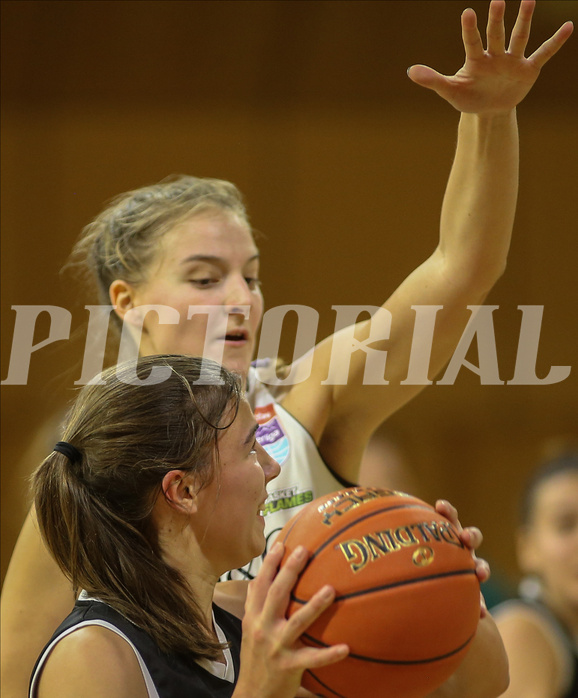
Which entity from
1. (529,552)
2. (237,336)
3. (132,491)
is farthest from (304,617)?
(529,552)

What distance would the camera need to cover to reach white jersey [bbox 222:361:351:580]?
81.1 inches

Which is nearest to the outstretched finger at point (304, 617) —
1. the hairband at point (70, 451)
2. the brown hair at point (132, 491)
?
the brown hair at point (132, 491)

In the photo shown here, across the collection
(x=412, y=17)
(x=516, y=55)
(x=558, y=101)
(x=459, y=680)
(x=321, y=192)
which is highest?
(x=412, y=17)

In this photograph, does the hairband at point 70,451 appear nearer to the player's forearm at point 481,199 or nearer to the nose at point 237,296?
the nose at point 237,296

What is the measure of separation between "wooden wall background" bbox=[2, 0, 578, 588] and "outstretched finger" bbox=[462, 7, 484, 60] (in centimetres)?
276

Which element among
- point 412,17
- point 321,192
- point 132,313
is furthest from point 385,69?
point 132,313

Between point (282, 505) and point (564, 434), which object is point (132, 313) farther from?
point (564, 434)

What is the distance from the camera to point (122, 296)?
7.53ft

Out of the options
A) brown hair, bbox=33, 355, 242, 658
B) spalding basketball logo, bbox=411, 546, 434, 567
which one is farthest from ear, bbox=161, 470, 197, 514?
spalding basketball logo, bbox=411, 546, 434, 567

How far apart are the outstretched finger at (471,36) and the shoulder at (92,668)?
3.94ft

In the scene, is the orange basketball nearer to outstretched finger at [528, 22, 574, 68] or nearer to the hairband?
the hairband

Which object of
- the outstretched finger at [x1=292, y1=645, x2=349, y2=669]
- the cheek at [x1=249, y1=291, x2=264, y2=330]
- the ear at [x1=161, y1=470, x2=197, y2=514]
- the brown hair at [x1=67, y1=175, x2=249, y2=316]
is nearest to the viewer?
the outstretched finger at [x1=292, y1=645, x2=349, y2=669]

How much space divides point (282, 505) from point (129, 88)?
3.18 meters

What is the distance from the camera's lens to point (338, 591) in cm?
129
